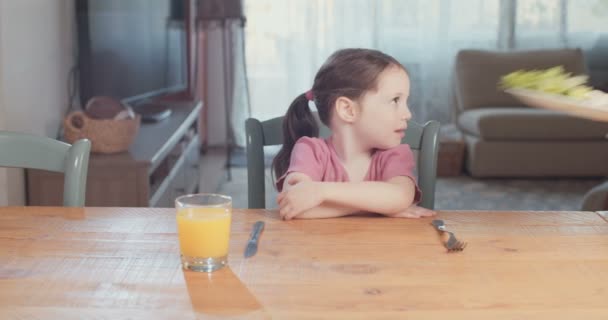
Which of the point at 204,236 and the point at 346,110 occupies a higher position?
the point at 346,110

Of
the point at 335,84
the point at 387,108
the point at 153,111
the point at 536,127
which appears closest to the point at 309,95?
the point at 335,84

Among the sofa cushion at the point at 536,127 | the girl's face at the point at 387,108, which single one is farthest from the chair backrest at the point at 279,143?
the sofa cushion at the point at 536,127

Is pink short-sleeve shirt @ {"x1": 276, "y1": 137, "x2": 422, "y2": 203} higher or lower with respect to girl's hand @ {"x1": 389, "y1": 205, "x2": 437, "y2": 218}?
higher

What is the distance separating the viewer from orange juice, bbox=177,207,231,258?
43.4 inches

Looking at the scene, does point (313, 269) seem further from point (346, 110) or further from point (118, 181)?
point (118, 181)

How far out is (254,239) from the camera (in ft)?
4.02

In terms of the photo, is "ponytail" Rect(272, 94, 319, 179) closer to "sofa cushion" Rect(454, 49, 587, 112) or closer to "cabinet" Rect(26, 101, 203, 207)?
"cabinet" Rect(26, 101, 203, 207)

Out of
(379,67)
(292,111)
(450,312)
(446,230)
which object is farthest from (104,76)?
(450,312)

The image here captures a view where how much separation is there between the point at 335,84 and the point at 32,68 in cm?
177

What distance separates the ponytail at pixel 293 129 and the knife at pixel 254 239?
1.18 feet

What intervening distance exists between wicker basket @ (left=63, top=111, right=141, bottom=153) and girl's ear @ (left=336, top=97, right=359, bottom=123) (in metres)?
1.43

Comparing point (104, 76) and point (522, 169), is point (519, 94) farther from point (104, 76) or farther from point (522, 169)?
point (522, 169)

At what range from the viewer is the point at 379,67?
146cm

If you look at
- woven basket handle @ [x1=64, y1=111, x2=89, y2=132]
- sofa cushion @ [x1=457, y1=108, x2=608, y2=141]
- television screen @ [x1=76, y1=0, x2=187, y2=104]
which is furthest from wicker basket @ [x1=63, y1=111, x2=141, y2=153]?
sofa cushion @ [x1=457, y1=108, x2=608, y2=141]
